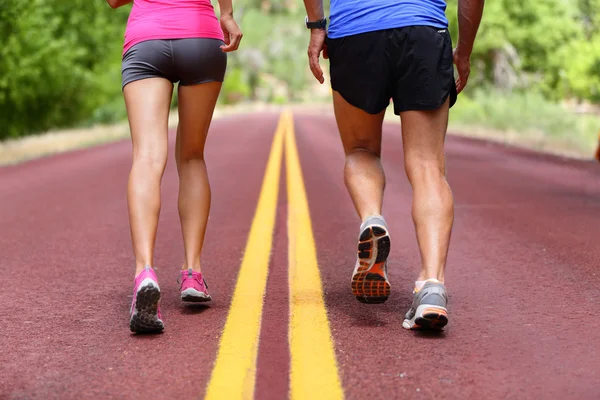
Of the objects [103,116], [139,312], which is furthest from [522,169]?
[103,116]

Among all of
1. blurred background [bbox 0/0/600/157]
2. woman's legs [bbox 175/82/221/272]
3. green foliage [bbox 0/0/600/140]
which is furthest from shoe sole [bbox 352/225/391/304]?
green foliage [bbox 0/0/600/140]

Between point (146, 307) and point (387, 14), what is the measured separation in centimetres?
167

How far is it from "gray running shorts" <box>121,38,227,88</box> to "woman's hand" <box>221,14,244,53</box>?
0.05 metres

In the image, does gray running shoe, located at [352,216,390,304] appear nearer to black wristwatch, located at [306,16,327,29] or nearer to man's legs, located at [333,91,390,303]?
man's legs, located at [333,91,390,303]

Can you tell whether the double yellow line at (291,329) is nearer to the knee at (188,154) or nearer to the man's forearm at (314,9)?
the knee at (188,154)

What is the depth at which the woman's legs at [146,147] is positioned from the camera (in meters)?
3.97

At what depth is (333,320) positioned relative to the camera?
13.1 feet

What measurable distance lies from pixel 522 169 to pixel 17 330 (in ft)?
31.5

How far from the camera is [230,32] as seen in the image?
4121 millimetres

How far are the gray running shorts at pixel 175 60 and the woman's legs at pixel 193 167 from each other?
101 millimetres

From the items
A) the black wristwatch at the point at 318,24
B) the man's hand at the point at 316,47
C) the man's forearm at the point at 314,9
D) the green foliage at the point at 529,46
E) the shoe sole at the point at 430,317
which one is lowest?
the green foliage at the point at 529,46

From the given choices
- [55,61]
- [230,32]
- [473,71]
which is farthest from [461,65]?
[473,71]

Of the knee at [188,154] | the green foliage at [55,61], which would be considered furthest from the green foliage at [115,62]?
the knee at [188,154]

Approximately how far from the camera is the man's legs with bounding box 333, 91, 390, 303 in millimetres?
3838
